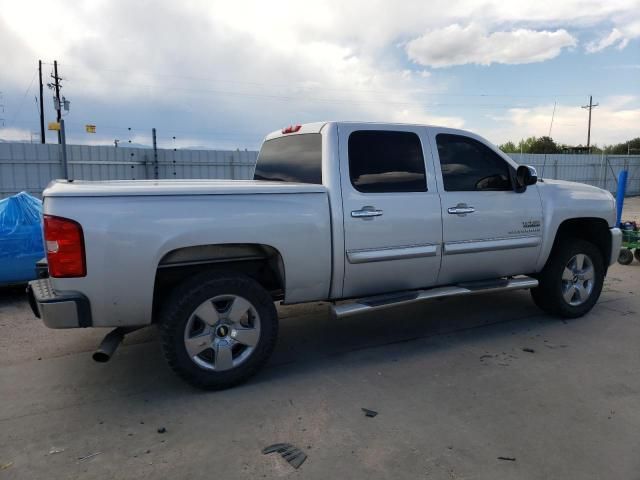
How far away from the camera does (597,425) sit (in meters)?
3.19

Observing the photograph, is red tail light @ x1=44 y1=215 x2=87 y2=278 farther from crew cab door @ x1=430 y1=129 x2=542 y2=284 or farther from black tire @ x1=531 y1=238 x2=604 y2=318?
black tire @ x1=531 y1=238 x2=604 y2=318

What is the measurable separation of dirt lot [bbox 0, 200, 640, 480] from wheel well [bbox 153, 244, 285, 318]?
2.41 feet

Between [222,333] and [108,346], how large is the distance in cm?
77

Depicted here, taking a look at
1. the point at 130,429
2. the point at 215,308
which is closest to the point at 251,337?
the point at 215,308

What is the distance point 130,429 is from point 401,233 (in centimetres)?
242

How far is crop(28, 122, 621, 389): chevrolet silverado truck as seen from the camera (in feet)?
10.6

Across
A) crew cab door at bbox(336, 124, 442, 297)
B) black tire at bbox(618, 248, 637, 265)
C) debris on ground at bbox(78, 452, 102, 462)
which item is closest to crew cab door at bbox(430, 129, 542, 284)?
crew cab door at bbox(336, 124, 442, 297)

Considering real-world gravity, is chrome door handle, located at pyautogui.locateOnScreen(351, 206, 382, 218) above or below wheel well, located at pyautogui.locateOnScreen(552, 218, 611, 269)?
above

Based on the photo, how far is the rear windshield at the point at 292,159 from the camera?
421 cm

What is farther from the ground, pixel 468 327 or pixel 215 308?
pixel 215 308

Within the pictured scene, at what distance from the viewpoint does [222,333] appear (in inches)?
143

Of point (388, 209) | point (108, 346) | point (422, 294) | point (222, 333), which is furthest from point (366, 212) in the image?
point (108, 346)

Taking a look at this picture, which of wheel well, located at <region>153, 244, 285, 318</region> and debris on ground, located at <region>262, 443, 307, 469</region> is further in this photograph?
wheel well, located at <region>153, 244, 285, 318</region>

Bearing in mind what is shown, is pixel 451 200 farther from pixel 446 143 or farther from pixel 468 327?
pixel 468 327
